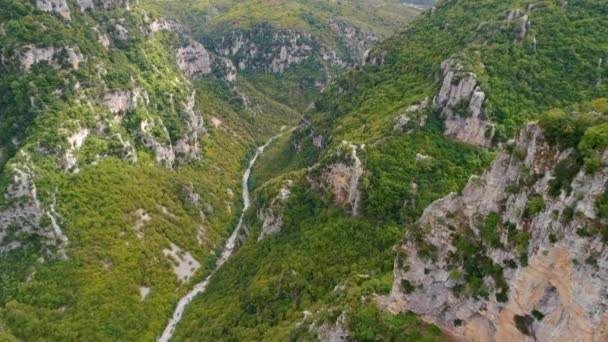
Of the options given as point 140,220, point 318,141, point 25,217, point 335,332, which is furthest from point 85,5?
point 335,332

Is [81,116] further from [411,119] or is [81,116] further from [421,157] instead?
[421,157]

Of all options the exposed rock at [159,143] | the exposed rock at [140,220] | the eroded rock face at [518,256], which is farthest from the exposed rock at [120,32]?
the eroded rock face at [518,256]

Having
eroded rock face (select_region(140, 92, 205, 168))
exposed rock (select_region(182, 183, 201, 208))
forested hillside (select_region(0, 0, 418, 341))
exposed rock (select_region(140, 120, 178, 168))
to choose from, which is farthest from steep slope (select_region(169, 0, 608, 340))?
exposed rock (select_region(140, 120, 178, 168))

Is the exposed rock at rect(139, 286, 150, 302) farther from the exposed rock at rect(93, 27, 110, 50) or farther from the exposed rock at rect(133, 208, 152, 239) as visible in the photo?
the exposed rock at rect(93, 27, 110, 50)

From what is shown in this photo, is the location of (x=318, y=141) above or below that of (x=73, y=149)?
below

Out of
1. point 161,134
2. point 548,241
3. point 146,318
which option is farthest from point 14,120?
point 548,241

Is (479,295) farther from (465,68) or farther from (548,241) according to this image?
(465,68)

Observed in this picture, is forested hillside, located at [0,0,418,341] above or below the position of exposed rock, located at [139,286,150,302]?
above
